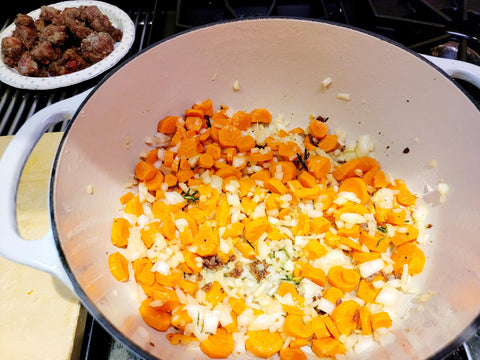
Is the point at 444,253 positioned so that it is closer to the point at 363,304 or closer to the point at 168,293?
the point at 363,304

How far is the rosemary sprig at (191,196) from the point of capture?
50.6 inches

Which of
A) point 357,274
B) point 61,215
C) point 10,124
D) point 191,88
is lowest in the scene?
point 10,124

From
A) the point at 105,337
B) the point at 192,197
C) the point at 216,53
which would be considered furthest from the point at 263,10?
the point at 105,337

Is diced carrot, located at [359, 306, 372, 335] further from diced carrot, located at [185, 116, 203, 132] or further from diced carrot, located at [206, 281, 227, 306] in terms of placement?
diced carrot, located at [185, 116, 203, 132]

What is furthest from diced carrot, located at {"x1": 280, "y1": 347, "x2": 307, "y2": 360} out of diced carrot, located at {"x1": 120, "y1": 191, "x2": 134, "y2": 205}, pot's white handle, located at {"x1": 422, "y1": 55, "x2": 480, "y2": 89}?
pot's white handle, located at {"x1": 422, "y1": 55, "x2": 480, "y2": 89}

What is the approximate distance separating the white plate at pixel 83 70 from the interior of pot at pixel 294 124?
0.61 m

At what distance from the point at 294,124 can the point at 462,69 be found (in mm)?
632

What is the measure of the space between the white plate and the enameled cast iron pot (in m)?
0.61

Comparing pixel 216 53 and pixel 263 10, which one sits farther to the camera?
pixel 263 10

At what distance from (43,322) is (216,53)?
1093mm

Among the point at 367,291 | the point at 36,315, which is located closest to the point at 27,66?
the point at 36,315

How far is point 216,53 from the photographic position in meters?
1.33

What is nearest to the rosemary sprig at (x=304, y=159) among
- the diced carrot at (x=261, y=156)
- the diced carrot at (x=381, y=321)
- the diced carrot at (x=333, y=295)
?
the diced carrot at (x=261, y=156)

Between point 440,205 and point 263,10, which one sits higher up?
point 263,10
